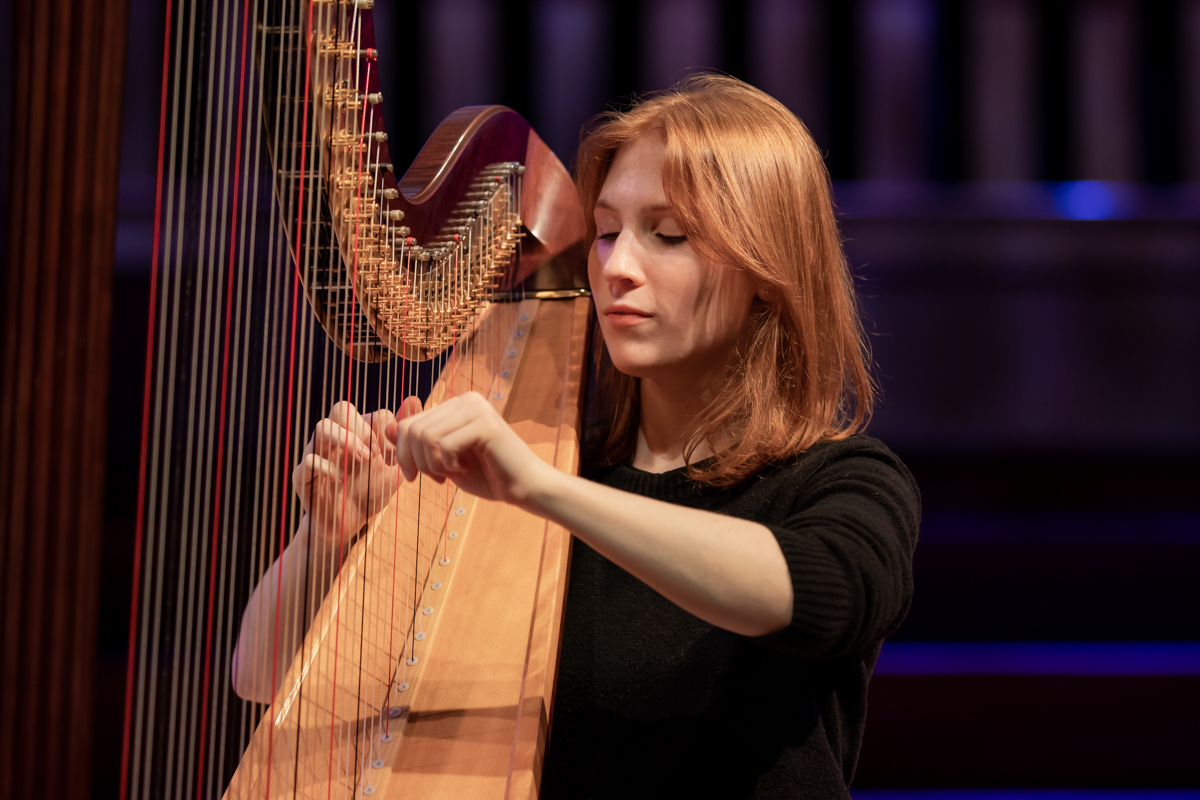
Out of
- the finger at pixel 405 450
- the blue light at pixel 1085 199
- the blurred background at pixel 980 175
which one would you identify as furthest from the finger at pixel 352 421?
the blue light at pixel 1085 199

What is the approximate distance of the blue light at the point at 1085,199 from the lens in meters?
2.40

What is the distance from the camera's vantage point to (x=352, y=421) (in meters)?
0.82

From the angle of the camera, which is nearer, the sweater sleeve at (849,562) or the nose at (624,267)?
the sweater sleeve at (849,562)

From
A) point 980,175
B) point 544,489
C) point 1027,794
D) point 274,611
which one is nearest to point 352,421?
point 274,611

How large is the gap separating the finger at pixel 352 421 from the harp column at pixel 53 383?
0.50 meters

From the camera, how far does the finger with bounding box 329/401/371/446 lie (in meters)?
0.81

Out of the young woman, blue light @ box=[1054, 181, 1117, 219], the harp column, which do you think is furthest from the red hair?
blue light @ box=[1054, 181, 1117, 219]

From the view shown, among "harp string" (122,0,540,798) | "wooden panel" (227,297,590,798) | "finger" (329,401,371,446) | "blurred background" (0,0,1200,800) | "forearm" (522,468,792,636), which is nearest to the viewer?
"harp string" (122,0,540,798)

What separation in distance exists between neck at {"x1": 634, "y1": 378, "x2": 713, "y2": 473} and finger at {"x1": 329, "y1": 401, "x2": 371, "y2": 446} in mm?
294

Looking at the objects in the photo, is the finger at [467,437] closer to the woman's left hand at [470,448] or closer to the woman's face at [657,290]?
the woman's left hand at [470,448]

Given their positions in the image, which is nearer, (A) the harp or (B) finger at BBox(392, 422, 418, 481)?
(A) the harp

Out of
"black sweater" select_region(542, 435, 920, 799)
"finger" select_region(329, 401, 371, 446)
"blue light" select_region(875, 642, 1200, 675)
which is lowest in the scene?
"blue light" select_region(875, 642, 1200, 675)

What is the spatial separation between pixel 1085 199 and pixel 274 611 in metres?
2.26

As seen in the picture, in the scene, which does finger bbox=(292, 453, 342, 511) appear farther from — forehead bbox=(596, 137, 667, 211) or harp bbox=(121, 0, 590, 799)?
forehead bbox=(596, 137, 667, 211)
